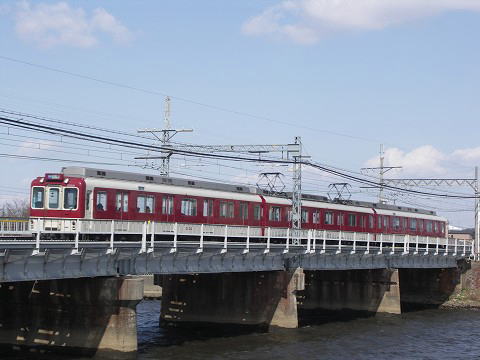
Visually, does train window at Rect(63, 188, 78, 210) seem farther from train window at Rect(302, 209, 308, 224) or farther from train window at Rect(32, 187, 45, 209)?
train window at Rect(302, 209, 308, 224)

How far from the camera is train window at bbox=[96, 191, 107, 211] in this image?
1492 inches

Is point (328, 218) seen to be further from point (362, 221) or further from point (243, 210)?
point (243, 210)

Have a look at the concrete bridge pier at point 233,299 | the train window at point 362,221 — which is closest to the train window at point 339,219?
the train window at point 362,221

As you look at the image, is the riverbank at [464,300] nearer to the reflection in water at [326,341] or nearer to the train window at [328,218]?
the reflection in water at [326,341]

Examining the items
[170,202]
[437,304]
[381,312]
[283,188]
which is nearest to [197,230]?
[170,202]

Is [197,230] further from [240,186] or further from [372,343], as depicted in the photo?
[372,343]

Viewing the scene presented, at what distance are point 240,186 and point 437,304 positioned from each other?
2339 cm

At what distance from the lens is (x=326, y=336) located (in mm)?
42438

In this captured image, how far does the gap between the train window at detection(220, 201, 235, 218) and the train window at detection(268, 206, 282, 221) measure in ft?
13.2

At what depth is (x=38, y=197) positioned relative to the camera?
3809 centimetres

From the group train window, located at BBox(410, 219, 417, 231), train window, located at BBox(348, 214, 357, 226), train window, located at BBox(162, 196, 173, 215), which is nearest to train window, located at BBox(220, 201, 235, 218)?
train window, located at BBox(162, 196, 173, 215)

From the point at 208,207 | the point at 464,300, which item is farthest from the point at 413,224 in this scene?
the point at 208,207

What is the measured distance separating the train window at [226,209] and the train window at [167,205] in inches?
177

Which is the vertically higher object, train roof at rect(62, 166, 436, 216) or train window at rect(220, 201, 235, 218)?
train roof at rect(62, 166, 436, 216)
